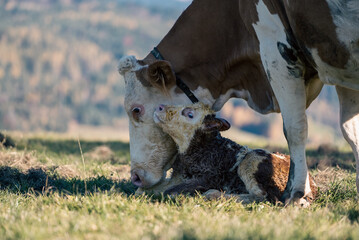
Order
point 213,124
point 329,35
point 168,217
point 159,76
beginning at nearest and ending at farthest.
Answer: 1. point 168,217
2. point 329,35
3. point 213,124
4. point 159,76

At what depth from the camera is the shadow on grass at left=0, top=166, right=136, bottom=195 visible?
5.26m

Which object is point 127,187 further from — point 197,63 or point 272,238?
point 272,238

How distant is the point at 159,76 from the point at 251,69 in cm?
104

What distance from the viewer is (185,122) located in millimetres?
5031

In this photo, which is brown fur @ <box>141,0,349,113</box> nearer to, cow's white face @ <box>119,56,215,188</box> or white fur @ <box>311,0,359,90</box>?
cow's white face @ <box>119,56,215,188</box>

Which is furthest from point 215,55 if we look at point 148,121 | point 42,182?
point 42,182

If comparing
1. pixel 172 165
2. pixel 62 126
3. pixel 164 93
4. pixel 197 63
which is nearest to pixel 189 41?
pixel 197 63

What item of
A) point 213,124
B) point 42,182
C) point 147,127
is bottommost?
point 42,182

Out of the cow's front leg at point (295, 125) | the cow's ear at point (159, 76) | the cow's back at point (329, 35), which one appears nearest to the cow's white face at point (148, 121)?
the cow's ear at point (159, 76)

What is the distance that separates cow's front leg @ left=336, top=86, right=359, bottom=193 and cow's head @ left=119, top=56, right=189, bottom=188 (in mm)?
1718

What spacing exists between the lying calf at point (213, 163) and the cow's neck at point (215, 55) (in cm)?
49

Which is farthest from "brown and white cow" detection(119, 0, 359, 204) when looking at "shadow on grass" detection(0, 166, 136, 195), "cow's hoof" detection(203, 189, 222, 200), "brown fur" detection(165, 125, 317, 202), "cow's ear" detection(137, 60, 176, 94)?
"cow's hoof" detection(203, 189, 222, 200)

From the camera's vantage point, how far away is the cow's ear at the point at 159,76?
17.2 feet

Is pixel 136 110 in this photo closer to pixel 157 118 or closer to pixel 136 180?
pixel 157 118
